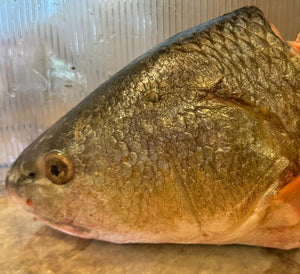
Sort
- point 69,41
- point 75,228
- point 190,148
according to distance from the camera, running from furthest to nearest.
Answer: point 69,41, point 75,228, point 190,148

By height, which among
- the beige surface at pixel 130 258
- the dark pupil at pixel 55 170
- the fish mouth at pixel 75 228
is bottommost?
the beige surface at pixel 130 258

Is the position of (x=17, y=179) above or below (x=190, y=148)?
below

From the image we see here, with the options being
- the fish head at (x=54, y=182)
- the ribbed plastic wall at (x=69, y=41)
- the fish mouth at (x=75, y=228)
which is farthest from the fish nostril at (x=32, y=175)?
the ribbed plastic wall at (x=69, y=41)

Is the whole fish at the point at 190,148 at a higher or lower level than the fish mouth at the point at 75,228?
higher

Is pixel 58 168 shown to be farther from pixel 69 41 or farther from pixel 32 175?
pixel 69 41

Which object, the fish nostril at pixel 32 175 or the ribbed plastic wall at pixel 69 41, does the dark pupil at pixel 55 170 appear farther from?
the ribbed plastic wall at pixel 69 41

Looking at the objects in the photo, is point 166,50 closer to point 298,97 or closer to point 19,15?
point 298,97

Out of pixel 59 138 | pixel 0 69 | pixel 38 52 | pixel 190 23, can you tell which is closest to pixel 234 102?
pixel 59 138

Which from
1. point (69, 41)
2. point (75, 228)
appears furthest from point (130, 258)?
point (69, 41)
